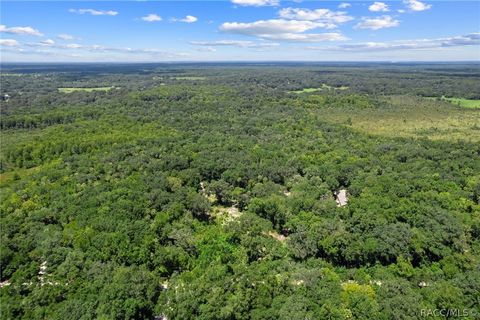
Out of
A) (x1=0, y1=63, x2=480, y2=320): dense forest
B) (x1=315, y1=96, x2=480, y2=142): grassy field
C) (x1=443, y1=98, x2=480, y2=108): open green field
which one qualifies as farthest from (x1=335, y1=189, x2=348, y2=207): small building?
(x1=443, y1=98, x2=480, y2=108): open green field

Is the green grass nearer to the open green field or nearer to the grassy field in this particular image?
the open green field

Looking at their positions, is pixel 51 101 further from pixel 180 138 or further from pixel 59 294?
pixel 59 294

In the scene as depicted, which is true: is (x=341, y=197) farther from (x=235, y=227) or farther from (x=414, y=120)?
(x=414, y=120)

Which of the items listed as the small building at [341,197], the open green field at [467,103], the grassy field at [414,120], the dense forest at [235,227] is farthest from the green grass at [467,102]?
the small building at [341,197]

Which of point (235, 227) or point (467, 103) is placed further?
point (467, 103)

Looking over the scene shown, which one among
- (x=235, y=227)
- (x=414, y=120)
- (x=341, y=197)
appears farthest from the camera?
(x=414, y=120)

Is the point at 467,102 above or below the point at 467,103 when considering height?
above

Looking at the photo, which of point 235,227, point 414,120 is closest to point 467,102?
point 414,120

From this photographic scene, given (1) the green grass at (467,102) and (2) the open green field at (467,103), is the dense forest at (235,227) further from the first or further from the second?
(2) the open green field at (467,103)
